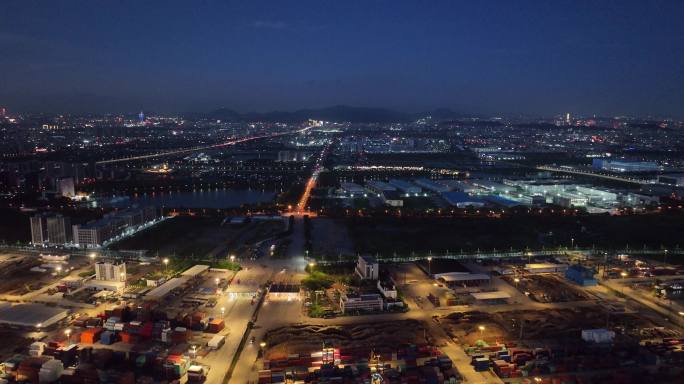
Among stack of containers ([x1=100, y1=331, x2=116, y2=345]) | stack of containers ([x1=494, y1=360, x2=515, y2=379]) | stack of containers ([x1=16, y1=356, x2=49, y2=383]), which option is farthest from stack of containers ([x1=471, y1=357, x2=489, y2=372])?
stack of containers ([x1=16, y1=356, x2=49, y2=383])

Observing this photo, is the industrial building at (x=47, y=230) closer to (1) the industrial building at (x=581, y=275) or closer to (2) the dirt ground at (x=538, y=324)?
(2) the dirt ground at (x=538, y=324)

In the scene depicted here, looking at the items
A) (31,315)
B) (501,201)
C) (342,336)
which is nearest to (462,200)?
(501,201)

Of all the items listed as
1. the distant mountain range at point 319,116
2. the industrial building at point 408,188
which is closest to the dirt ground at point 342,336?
the industrial building at point 408,188

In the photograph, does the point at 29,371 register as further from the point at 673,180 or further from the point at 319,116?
the point at 319,116

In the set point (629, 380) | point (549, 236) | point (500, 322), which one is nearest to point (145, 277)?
point (500, 322)

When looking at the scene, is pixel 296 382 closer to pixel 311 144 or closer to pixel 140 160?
pixel 140 160
